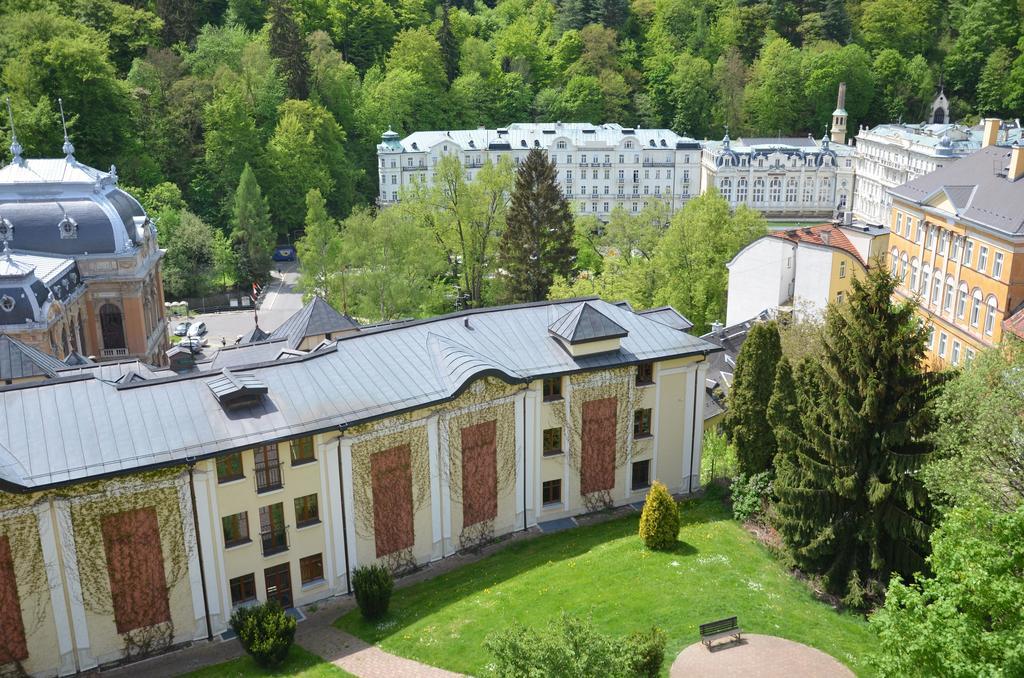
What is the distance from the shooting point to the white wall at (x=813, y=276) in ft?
174

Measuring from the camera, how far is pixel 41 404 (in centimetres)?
2536

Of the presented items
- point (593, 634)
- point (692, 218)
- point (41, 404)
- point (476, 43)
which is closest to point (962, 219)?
point (692, 218)

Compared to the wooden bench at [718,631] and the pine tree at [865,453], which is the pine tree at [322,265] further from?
the wooden bench at [718,631]

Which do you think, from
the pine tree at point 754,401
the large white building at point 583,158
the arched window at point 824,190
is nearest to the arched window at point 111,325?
the pine tree at point 754,401

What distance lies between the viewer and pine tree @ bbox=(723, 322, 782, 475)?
33.5 meters

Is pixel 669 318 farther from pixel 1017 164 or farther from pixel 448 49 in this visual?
pixel 448 49

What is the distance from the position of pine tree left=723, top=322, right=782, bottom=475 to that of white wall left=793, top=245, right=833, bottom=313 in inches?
780

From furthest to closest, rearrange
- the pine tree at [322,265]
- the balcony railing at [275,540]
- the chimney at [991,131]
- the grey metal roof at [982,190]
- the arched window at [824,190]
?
the arched window at [824,190]
the pine tree at [322,265]
the chimney at [991,131]
the grey metal roof at [982,190]
the balcony railing at [275,540]

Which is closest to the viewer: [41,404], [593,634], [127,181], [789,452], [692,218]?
[593,634]

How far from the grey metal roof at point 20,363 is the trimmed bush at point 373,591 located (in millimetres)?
18120

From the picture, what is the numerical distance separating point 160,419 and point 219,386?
1.99 m

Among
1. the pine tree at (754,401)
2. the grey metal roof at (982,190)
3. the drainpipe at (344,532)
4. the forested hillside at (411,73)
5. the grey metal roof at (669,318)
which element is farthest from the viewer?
the forested hillside at (411,73)

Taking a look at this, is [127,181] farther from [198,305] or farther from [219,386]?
[219,386]

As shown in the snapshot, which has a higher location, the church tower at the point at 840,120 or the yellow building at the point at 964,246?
the church tower at the point at 840,120
